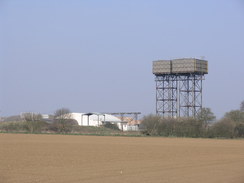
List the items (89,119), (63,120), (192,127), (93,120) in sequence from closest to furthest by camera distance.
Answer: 1. (192,127)
2. (63,120)
3. (89,119)
4. (93,120)

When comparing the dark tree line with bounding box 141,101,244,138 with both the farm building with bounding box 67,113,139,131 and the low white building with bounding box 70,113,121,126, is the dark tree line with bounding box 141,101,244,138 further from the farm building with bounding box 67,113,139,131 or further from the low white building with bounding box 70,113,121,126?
the low white building with bounding box 70,113,121,126

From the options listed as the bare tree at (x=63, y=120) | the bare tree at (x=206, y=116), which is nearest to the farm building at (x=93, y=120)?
the bare tree at (x=63, y=120)

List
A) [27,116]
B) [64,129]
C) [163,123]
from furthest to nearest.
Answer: [27,116] < [64,129] < [163,123]

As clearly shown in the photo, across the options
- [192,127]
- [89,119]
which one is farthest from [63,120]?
[192,127]

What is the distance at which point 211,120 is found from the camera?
116812mm

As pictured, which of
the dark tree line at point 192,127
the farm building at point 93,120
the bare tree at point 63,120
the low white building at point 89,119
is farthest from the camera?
the low white building at point 89,119

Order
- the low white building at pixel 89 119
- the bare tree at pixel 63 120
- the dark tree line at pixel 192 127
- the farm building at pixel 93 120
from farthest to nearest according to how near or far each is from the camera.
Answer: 1. the low white building at pixel 89 119
2. the farm building at pixel 93 120
3. the bare tree at pixel 63 120
4. the dark tree line at pixel 192 127

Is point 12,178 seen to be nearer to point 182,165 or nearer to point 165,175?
point 165,175

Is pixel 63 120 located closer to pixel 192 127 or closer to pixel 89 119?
pixel 89 119

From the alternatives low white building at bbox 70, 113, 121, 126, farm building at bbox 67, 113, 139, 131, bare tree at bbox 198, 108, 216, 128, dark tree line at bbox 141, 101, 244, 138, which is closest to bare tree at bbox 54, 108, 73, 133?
farm building at bbox 67, 113, 139, 131

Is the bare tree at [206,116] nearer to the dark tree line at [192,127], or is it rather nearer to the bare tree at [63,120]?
the dark tree line at [192,127]

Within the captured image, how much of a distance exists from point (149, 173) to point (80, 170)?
3.92 m

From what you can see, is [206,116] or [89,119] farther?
[89,119]

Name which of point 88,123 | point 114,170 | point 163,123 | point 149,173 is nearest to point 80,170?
point 114,170
